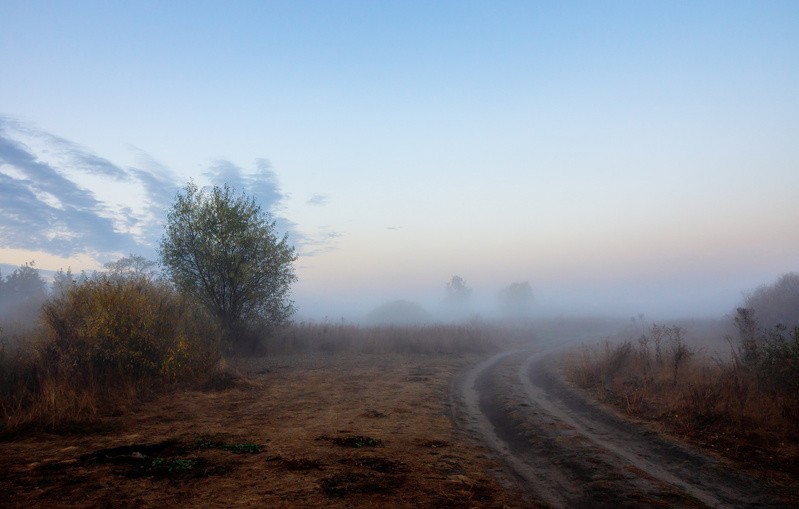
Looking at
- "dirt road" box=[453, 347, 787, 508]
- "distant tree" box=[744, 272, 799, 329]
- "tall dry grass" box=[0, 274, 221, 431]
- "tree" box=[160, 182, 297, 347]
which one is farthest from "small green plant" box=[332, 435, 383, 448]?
"distant tree" box=[744, 272, 799, 329]

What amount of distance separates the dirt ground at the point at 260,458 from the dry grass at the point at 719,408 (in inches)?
217

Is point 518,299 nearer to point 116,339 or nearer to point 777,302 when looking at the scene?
point 777,302

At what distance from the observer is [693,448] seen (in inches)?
368

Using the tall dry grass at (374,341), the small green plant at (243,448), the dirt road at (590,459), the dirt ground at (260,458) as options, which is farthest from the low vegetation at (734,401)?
the tall dry grass at (374,341)

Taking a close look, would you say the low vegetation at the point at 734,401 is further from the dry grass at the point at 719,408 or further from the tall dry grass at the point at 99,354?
the tall dry grass at the point at 99,354

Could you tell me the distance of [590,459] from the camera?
880 cm

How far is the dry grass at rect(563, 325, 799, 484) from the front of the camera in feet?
29.0

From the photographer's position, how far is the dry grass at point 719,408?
8.85 metres

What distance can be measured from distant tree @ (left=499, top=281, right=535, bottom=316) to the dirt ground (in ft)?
426

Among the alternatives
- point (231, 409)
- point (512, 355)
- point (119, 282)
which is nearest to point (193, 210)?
point (119, 282)

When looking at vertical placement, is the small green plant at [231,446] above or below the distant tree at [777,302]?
below

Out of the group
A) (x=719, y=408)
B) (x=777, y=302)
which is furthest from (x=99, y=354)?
(x=777, y=302)

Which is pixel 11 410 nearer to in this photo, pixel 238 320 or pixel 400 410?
pixel 400 410

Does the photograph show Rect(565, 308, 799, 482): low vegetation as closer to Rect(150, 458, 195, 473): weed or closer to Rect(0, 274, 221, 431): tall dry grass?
Rect(150, 458, 195, 473): weed
